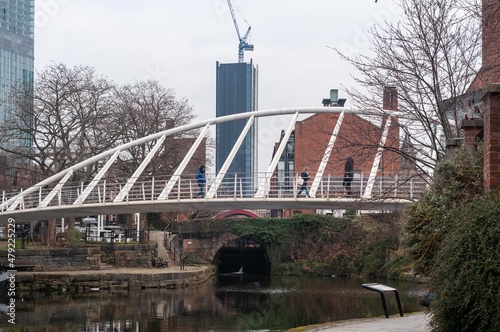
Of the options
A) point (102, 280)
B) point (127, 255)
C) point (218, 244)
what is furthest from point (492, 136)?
point (218, 244)

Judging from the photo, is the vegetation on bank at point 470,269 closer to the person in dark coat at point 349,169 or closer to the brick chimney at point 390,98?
the brick chimney at point 390,98

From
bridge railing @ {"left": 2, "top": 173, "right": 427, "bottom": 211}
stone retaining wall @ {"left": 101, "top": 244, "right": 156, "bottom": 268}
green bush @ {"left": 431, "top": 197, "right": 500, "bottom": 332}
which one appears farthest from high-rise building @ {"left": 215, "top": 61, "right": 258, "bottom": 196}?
green bush @ {"left": 431, "top": 197, "right": 500, "bottom": 332}

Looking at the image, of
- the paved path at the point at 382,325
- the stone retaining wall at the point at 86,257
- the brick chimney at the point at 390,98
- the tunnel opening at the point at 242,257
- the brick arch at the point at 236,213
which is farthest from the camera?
the brick arch at the point at 236,213

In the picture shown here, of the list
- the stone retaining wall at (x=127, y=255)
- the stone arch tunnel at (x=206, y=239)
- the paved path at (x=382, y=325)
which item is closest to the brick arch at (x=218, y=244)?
the stone arch tunnel at (x=206, y=239)

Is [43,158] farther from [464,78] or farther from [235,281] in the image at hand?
[464,78]

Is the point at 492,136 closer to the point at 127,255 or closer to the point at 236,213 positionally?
the point at 127,255

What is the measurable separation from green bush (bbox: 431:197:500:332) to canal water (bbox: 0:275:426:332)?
36.8ft

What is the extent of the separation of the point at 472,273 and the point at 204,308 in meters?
17.5

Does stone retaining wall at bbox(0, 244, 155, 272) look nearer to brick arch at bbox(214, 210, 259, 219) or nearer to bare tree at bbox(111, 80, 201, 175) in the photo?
bare tree at bbox(111, 80, 201, 175)

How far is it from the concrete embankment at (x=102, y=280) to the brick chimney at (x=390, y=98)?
16.3 m

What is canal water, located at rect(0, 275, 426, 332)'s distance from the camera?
21078mm

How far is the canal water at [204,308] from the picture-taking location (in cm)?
2108

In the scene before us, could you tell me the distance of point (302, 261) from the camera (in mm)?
42031

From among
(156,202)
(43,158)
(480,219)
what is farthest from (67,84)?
(480,219)
